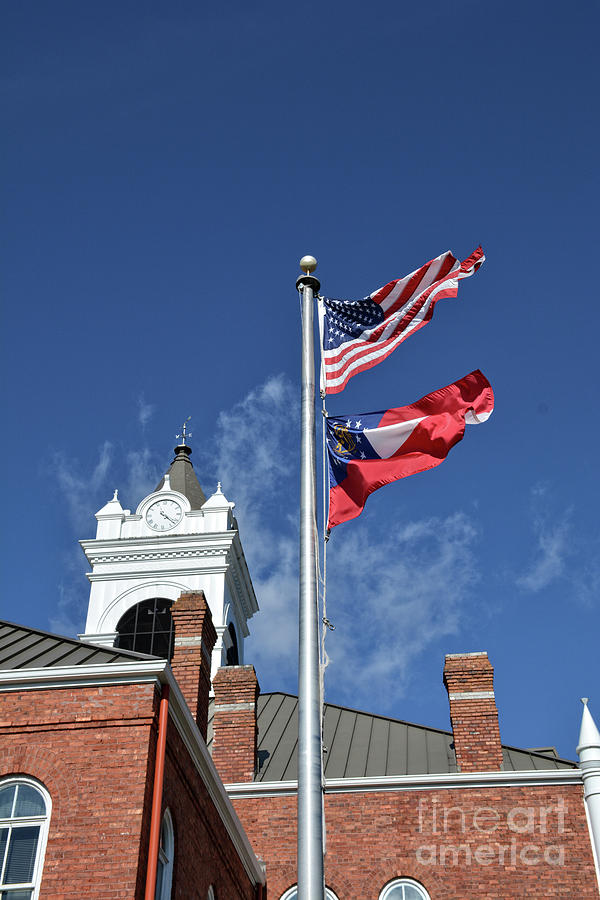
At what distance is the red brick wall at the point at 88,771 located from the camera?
1131 cm

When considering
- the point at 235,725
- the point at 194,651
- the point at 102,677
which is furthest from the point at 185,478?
the point at 102,677

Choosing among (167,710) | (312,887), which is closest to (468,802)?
(167,710)

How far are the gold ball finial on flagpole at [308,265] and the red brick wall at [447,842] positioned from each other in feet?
39.5

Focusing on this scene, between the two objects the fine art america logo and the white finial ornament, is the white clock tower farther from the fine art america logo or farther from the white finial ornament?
the white finial ornament

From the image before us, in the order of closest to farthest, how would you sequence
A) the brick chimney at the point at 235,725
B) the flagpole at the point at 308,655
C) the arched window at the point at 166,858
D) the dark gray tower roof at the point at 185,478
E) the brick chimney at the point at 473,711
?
the flagpole at the point at 308,655 → the arched window at the point at 166,858 → the brick chimney at the point at 473,711 → the brick chimney at the point at 235,725 → the dark gray tower roof at the point at 185,478

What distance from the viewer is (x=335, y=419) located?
12.4m

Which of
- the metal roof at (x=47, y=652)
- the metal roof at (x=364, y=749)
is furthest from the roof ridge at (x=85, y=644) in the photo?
the metal roof at (x=364, y=749)

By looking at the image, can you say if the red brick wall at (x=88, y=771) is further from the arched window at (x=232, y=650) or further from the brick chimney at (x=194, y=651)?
the arched window at (x=232, y=650)

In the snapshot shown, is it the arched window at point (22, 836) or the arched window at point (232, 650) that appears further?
the arched window at point (232, 650)

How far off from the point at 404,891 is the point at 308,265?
12770 mm

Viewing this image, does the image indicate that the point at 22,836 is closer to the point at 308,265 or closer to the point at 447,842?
the point at 308,265

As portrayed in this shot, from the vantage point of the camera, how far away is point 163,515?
3350 centimetres

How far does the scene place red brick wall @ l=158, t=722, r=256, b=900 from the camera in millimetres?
13094

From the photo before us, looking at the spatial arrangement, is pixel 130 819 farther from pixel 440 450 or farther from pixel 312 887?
pixel 440 450
